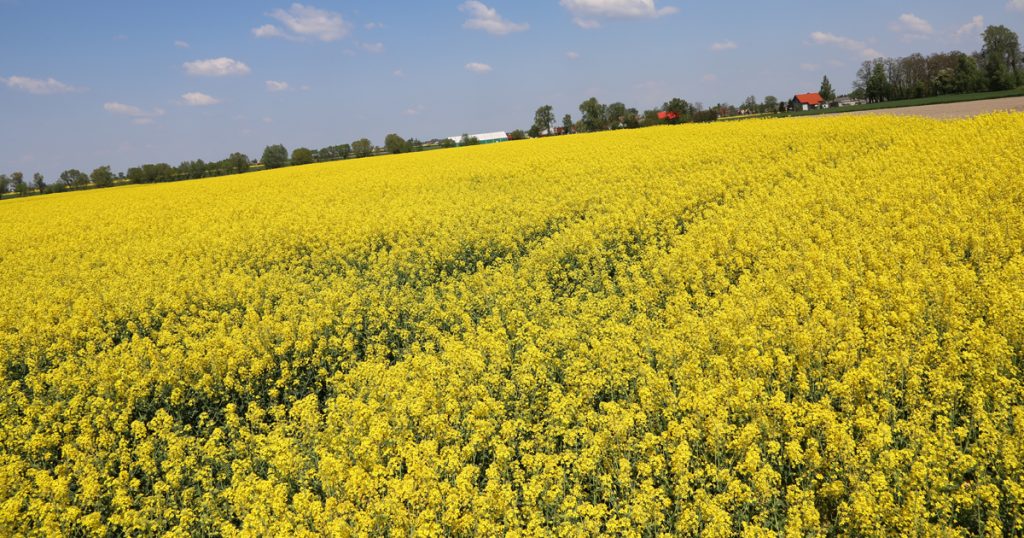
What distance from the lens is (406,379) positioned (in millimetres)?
7039

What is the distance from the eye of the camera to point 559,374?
716 centimetres

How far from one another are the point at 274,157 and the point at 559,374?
65340 mm

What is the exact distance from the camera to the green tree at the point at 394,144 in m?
66.7

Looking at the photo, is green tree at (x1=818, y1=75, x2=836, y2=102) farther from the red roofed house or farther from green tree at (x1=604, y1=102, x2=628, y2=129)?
green tree at (x1=604, y1=102, x2=628, y2=129)

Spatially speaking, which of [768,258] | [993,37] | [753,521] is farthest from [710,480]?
[993,37]

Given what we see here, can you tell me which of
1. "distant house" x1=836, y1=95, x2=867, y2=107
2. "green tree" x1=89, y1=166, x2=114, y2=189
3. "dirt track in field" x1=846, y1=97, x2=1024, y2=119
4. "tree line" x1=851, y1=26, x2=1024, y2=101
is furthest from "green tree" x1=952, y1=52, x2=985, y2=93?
"green tree" x1=89, y1=166, x2=114, y2=189

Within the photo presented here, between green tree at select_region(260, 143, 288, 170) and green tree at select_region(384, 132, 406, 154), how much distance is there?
40.2 feet

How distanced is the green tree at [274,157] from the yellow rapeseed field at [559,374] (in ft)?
164

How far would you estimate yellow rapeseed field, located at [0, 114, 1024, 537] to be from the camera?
4574 mm

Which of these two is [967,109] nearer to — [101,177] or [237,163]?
[237,163]

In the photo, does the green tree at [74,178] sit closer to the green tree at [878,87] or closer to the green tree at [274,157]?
the green tree at [274,157]

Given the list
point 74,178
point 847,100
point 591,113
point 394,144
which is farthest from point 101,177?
point 847,100

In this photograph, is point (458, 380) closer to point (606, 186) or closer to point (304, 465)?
point (304, 465)

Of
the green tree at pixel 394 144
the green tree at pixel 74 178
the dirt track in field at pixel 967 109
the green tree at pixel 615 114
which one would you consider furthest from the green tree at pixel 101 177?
the dirt track in field at pixel 967 109
